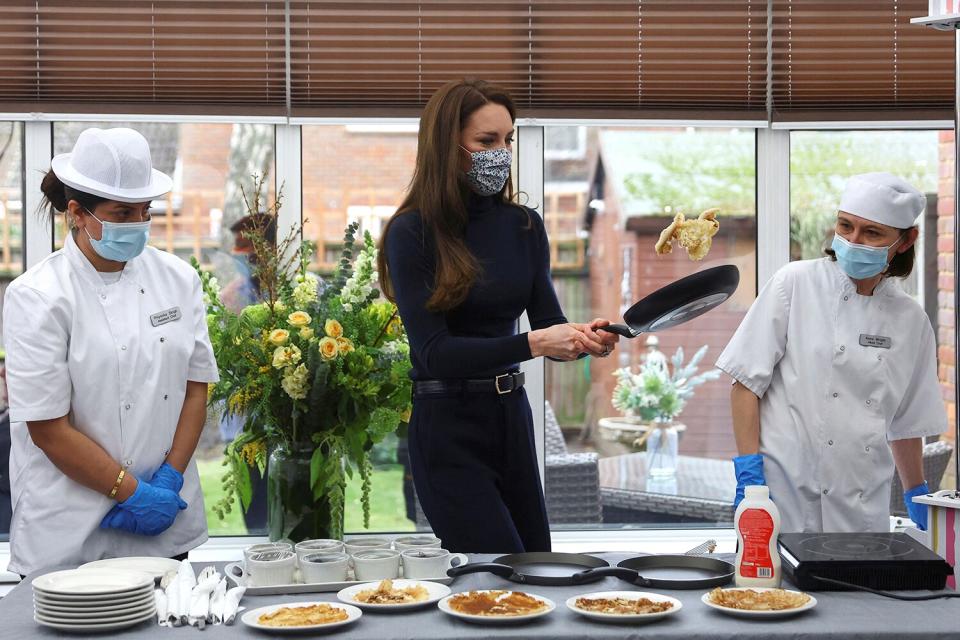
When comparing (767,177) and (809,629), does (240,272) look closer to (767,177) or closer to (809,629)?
(767,177)

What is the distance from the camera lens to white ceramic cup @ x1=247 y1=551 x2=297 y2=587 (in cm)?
179

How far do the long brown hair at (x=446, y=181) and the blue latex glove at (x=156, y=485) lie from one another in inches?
24.4

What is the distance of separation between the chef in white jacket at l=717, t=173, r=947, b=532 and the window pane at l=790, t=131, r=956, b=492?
3.63 ft

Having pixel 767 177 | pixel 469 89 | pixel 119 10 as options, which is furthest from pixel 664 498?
pixel 119 10

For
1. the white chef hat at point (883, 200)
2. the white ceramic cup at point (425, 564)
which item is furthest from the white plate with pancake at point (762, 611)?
the white chef hat at point (883, 200)

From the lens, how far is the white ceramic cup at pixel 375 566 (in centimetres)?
182

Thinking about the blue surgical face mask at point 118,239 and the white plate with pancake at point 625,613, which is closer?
the white plate with pancake at point 625,613

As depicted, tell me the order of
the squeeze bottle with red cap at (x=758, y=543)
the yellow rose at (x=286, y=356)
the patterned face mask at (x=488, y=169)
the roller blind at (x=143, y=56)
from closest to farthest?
the squeeze bottle with red cap at (x=758, y=543) < the patterned face mask at (x=488, y=169) < the yellow rose at (x=286, y=356) < the roller blind at (x=143, y=56)

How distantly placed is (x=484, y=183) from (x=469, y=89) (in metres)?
0.21

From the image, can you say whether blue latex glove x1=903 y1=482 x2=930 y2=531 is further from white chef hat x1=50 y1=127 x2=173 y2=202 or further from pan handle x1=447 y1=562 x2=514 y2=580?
white chef hat x1=50 y1=127 x2=173 y2=202

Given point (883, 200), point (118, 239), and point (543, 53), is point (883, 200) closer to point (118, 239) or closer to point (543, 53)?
point (543, 53)

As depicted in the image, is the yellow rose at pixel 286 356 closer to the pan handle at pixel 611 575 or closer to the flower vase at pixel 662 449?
the pan handle at pixel 611 575

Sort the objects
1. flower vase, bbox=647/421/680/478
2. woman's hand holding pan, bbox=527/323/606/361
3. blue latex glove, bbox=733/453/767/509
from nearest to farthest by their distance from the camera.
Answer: woman's hand holding pan, bbox=527/323/606/361 → blue latex glove, bbox=733/453/767/509 → flower vase, bbox=647/421/680/478

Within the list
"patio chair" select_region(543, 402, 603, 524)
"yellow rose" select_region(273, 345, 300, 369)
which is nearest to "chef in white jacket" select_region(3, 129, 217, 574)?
"yellow rose" select_region(273, 345, 300, 369)
